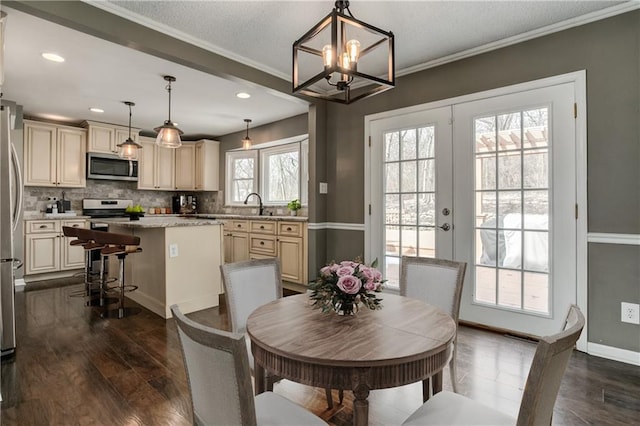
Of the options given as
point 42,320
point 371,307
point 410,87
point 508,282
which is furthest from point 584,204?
point 42,320

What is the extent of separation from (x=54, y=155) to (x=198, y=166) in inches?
86.2

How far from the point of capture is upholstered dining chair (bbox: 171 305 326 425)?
805 mm

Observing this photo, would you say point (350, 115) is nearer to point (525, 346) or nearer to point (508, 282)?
point (508, 282)

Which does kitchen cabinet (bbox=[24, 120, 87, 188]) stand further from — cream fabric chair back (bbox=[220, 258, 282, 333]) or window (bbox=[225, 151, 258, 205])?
cream fabric chair back (bbox=[220, 258, 282, 333])

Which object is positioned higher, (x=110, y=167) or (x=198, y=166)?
(x=198, y=166)

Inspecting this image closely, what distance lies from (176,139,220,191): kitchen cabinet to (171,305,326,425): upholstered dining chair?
227 inches

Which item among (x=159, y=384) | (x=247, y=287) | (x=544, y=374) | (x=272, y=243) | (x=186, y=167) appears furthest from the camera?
(x=186, y=167)

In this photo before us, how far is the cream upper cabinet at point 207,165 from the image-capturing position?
6371 mm

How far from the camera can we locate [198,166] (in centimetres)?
648

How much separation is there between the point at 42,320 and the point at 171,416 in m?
2.40

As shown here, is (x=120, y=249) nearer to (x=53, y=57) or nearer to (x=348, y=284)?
(x=53, y=57)

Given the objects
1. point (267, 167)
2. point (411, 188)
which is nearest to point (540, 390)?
point (411, 188)

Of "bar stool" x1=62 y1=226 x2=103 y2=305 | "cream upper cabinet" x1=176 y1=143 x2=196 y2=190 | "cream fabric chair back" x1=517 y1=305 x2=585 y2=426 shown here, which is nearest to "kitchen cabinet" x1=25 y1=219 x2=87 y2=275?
"bar stool" x1=62 y1=226 x2=103 y2=305

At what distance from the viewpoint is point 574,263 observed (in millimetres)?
2566
